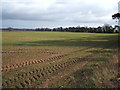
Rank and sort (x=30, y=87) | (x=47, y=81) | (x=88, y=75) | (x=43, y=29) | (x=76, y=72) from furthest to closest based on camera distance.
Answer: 1. (x=43, y=29)
2. (x=76, y=72)
3. (x=88, y=75)
4. (x=47, y=81)
5. (x=30, y=87)

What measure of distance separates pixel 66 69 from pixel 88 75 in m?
1.33

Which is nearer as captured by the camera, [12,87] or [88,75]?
[12,87]

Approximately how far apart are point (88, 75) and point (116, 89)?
1530mm

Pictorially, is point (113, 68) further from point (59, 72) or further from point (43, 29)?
point (43, 29)

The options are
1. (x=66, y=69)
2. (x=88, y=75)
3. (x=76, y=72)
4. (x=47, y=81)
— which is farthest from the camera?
(x=66, y=69)

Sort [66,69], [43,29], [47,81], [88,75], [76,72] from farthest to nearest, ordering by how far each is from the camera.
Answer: [43,29] → [66,69] → [76,72] → [88,75] → [47,81]

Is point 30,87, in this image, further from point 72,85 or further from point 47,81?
point 72,85

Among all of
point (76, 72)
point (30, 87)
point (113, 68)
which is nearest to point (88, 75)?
point (76, 72)

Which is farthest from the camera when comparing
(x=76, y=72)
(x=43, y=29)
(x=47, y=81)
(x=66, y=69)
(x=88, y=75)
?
(x=43, y=29)

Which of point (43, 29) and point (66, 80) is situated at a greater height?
point (43, 29)

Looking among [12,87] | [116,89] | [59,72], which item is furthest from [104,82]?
[12,87]

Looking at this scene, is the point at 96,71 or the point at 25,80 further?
the point at 96,71

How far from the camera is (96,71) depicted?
6938 millimetres

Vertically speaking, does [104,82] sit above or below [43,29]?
below
